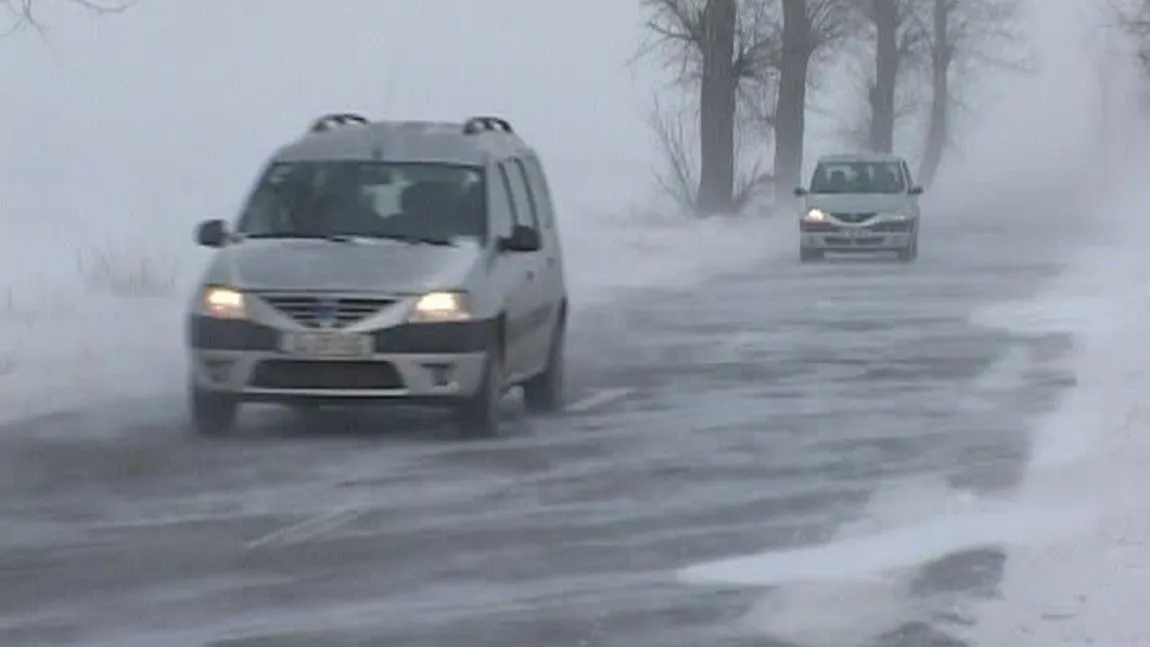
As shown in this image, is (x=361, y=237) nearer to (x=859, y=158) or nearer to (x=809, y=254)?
(x=809, y=254)

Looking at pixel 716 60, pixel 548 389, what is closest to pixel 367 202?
pixel 548 389

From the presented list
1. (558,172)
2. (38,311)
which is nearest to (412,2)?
(558,172)

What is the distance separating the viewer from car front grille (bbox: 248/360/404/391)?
15133 mm

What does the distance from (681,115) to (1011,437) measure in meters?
42.9

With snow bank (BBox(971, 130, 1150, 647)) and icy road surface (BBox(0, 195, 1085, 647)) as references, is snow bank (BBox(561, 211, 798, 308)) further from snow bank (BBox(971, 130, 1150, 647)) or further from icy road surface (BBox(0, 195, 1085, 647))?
icy road surface (BBox(0, 195, 1085, 647))

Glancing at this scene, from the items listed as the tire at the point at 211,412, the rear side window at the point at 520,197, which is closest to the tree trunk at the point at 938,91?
the rear side window at the point at 520,197

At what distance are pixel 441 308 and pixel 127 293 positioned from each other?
1224cm

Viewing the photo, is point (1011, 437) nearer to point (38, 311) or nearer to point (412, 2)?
point (38, 311)

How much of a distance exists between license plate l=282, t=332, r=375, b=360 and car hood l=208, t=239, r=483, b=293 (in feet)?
0.84

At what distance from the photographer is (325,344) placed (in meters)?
15.1

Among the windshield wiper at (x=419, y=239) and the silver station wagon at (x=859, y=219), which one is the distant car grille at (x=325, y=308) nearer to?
the windshield wiper at (x=419, y=239)

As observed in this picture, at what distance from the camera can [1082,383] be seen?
62.6 ft

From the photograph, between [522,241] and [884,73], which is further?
[884,73]

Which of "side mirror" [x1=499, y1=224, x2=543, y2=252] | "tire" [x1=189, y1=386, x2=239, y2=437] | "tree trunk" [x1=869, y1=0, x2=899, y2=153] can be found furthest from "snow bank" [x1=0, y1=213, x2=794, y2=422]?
"tree trunk" [x1=869, y1=0, x2=899, y2=153]
